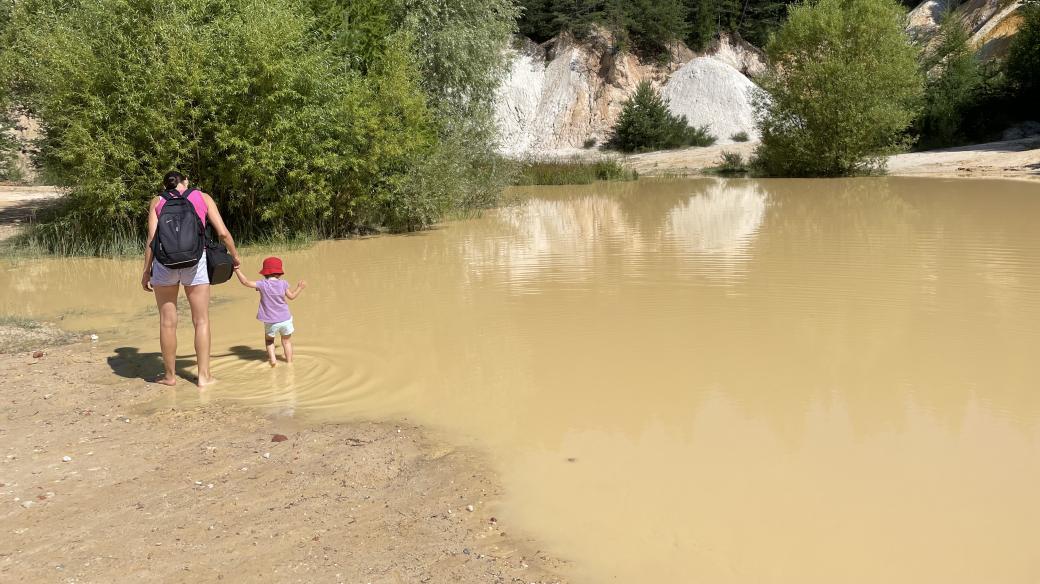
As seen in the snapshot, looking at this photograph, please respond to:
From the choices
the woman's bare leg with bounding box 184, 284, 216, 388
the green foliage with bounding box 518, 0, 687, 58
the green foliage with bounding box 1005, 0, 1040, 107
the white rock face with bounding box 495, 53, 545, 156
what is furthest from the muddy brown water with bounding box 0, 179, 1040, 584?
the green foliage with bounding box 518, 0, 687, 58

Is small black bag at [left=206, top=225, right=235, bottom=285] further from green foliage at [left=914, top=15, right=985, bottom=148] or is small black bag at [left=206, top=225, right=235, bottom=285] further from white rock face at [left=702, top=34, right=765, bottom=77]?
white rock face at [left=702, top=34, right=765, bottom=77]

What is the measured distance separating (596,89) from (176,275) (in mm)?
46542

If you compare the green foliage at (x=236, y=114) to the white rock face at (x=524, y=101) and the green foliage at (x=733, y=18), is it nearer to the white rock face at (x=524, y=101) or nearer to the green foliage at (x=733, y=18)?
the white rock face at (x=524, y=101)

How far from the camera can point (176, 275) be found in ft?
23.5

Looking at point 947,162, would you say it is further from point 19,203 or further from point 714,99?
point 19,203

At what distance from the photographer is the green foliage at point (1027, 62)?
37.2m

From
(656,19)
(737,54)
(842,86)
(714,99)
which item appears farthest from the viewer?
(737,54)

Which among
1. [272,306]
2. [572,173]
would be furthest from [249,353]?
[572,173]

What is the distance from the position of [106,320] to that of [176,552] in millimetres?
6832

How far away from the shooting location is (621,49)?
52281mm

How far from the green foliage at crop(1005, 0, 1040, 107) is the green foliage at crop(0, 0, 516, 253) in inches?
1194

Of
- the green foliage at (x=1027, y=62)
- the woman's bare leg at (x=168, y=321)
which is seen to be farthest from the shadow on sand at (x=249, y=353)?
the green foliage at (x=1027, y=62)

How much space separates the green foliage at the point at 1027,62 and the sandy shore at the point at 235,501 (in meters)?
40.2

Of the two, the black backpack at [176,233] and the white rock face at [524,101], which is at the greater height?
the white rock face at [524,101]
